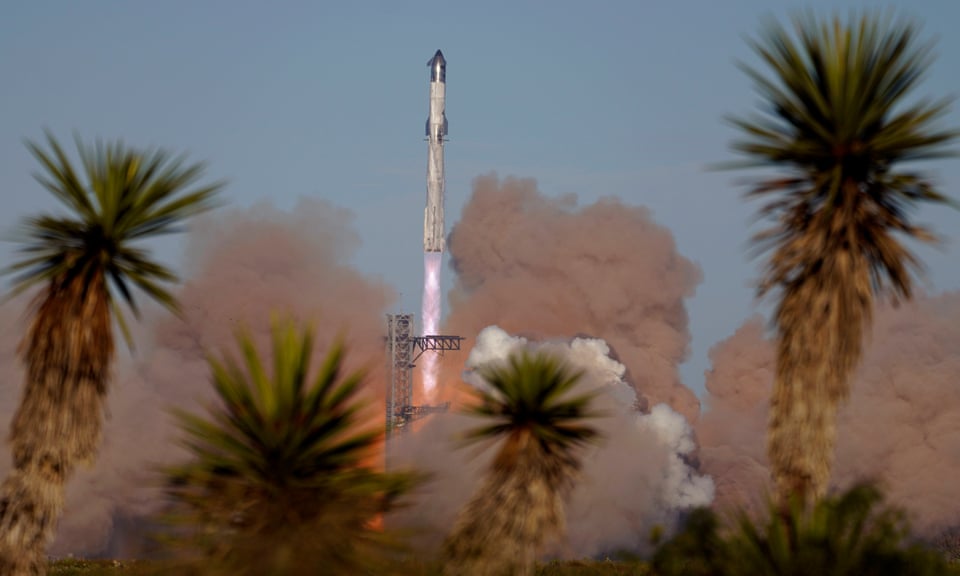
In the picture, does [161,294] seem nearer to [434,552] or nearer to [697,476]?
[434,552]

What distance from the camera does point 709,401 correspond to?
17788cm

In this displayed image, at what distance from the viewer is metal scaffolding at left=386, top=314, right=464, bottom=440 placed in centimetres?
14725

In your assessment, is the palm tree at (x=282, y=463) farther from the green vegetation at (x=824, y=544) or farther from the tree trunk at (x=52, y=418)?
the tree trunk at (x=52, y=418)

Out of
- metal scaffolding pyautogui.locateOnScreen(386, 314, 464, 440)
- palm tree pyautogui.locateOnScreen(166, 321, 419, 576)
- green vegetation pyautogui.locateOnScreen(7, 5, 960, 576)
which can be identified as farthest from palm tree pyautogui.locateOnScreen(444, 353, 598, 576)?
metal scaffolding pyautogui.locateOnScreen(386, 314, 464, 440)

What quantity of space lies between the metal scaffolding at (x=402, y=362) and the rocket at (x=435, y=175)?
12.3 metres

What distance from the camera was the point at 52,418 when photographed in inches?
1200

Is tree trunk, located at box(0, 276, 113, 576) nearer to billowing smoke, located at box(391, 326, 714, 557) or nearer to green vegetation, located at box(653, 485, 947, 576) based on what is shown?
green vegetation, located at box(653, 485, 947, 576)

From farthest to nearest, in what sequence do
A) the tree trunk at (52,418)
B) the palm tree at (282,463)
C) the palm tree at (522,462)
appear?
1. the palm tree at (522,462)
2. the tree trunk at (52,418)
3. the palm tree at (282,463)

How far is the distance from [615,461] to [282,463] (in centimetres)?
14595

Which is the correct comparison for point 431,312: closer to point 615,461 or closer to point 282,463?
point 615,461

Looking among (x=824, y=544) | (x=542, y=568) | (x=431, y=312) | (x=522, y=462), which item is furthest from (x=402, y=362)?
(x=824, y=544)

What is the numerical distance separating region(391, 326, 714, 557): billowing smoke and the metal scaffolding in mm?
3225

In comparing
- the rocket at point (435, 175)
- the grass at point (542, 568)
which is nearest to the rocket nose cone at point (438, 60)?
the rocket at point (435, 175)

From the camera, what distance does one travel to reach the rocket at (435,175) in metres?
159
